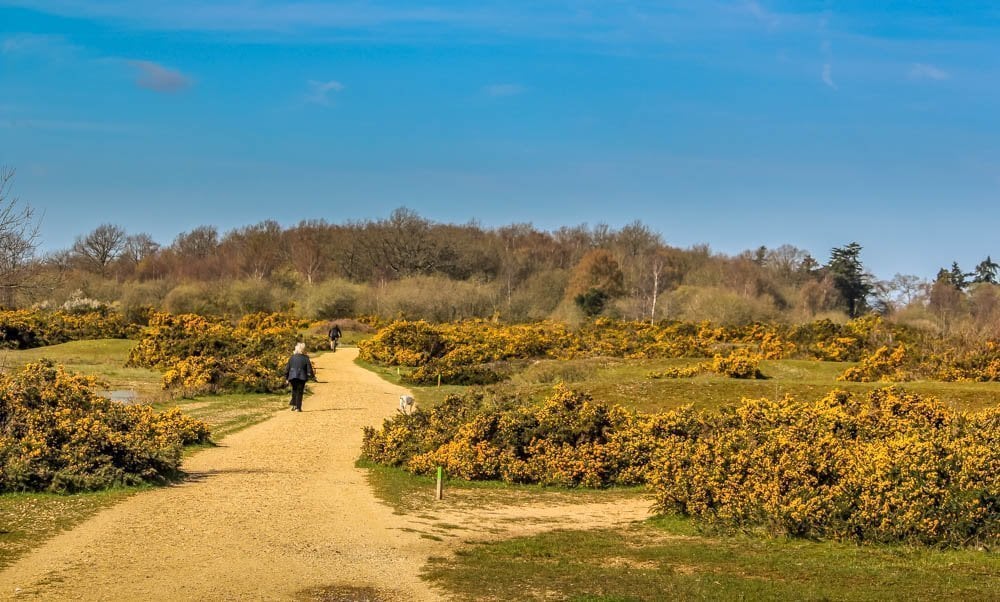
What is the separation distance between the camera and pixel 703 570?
984 centimetres

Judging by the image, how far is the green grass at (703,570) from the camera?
29.0ft

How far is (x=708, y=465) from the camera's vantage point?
12.7 m

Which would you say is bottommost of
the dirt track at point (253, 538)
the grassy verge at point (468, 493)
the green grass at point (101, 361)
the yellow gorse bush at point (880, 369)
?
the grassy verge at point (468, 493)

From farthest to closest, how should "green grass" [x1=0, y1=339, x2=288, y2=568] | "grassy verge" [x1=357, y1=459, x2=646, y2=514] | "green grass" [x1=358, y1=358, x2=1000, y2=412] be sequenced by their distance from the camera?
"green grass" [x1=358, y1=358, x2=1000, y2=412] → "grassy verge" [x1=357, y1=459, x2=646, y2=514] → "green grass" [x1=0, y1=339, x2=288, y2=568]

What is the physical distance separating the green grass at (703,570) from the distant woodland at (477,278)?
48.3 m

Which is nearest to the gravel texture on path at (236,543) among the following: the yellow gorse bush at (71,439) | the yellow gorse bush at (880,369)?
the yellow gorse bush at (71,439)

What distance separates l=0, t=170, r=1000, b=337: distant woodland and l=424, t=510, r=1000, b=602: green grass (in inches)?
1903

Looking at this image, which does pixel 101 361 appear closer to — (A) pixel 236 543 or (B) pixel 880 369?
(B) pixel 880 369

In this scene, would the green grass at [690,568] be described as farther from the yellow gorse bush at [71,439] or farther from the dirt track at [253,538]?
the yellow gorse bush at [71,439]

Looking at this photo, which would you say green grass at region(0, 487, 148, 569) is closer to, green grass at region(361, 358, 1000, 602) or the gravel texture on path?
the gravel texture on path

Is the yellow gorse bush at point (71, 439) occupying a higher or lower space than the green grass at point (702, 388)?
lower

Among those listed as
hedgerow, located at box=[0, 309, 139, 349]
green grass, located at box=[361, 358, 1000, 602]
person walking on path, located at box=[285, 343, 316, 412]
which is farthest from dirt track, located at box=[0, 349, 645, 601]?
hedgerow, located at box=[0, 309, 139, 349]

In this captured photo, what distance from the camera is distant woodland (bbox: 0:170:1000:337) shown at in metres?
77.2

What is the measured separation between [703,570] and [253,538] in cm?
476
